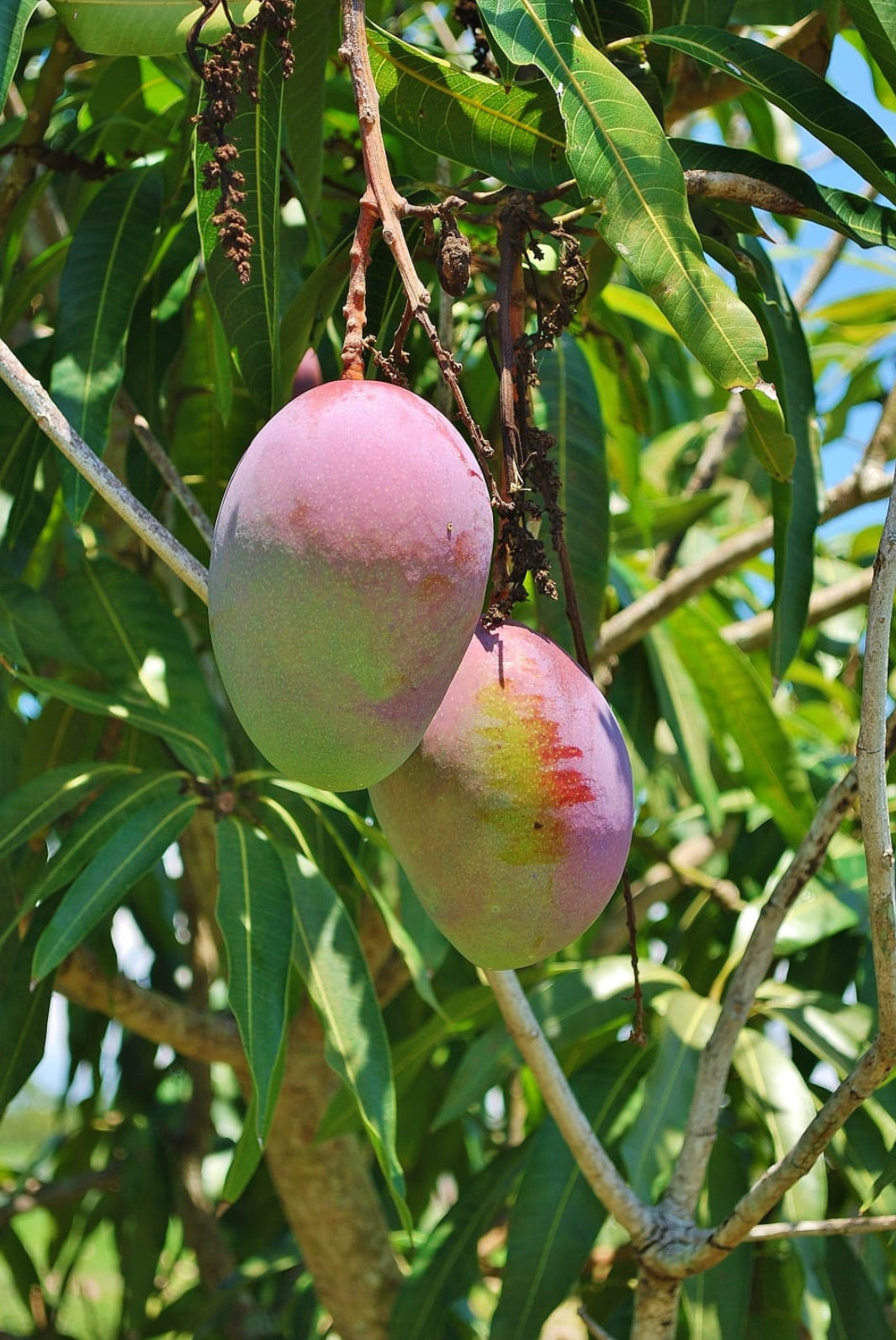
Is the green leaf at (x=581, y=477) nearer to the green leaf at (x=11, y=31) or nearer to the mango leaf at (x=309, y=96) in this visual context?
the mango leaf at (x=309, y=96)

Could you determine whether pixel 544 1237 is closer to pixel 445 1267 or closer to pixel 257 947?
pixel 445 1267

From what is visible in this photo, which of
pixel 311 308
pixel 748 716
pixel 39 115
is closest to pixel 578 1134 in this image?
pixel 311 308

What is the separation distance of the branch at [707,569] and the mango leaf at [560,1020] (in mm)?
300

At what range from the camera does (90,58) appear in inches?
58.7

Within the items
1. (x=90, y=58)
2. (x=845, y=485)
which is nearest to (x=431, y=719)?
(x=845, y=485)

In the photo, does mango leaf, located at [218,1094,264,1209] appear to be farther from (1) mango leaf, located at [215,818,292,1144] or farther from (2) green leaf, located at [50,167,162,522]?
(2) green leaf, located at [50,167,162,522]

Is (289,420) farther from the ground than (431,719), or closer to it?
farther from the ground

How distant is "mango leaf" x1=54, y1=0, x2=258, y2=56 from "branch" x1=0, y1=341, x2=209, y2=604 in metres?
0.22

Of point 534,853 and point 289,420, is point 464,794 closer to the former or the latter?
point 534,853

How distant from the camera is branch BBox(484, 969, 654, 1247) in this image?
886mm

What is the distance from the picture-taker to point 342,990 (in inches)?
41.1

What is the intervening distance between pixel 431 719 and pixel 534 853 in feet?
0.25

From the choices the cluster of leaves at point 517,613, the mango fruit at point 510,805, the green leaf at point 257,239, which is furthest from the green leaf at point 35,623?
the mango fruit at point 510,805

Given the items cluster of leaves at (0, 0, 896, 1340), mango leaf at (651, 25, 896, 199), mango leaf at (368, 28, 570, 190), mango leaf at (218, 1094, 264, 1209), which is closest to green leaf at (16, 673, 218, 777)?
cluster of leaves at (0, 0, 896, 1340)
